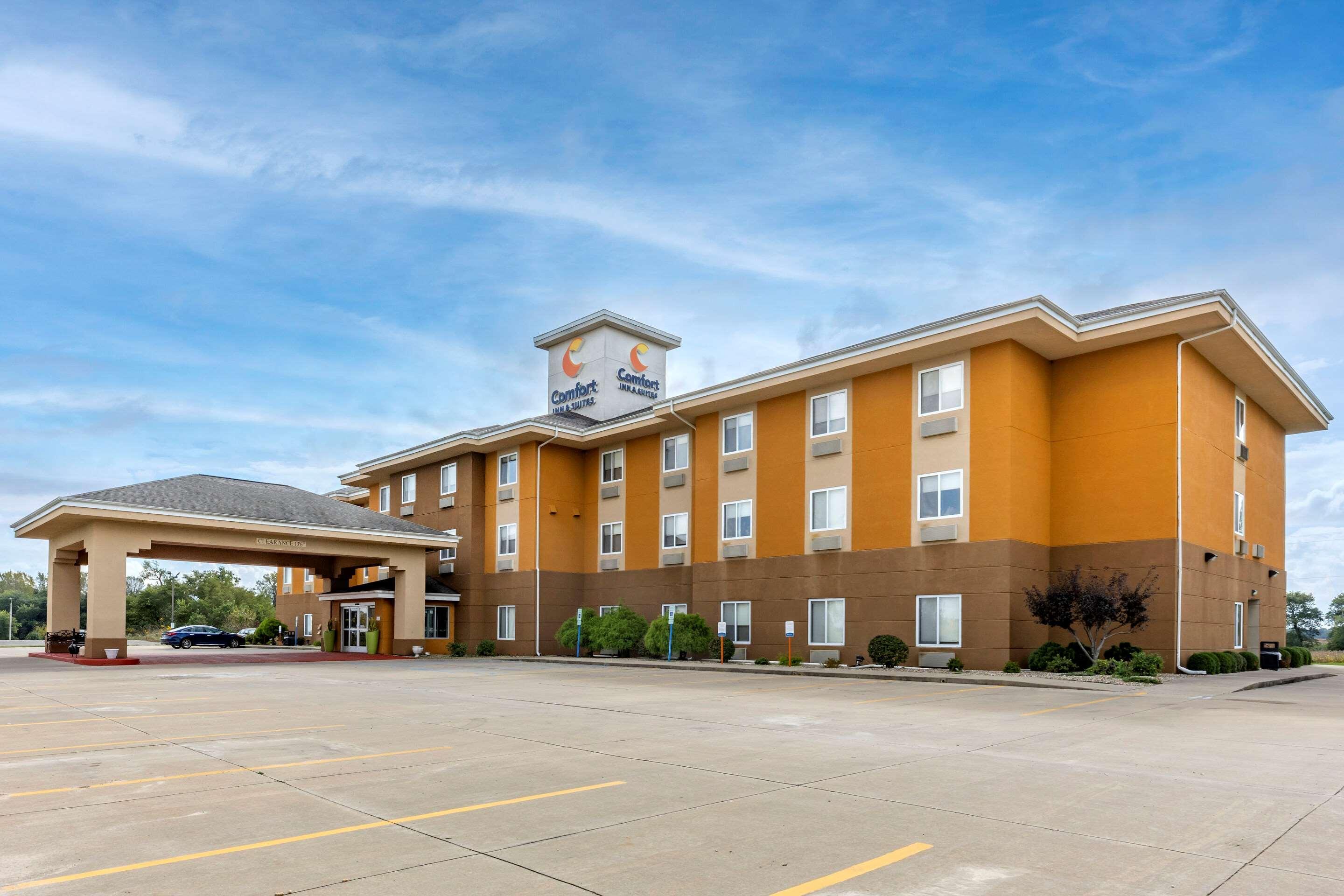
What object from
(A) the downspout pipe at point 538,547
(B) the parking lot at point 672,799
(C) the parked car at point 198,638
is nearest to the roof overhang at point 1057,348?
(A) the downspout pipe at point 538,547

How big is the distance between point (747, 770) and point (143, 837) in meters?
5.58

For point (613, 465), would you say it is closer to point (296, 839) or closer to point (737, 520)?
point (737, 520)

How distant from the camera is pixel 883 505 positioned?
28.9m

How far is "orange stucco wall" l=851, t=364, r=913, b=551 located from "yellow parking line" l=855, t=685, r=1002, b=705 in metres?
6.63

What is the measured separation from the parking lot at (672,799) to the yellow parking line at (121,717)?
0.11 m

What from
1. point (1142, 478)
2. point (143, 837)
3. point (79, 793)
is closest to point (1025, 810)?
point (143, 837)

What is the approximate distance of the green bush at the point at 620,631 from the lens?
115 feet

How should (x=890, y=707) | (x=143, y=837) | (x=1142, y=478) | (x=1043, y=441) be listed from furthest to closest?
(x=1043, y=441) < (x=1142, y=478) < (x=890, y=707) < (x=143, y=837)

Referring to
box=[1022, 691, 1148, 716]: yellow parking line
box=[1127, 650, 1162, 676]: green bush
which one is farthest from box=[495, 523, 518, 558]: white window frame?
box=[1022, 691, 1148, 716]: yellow parking line

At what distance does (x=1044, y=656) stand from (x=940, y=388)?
8.14m

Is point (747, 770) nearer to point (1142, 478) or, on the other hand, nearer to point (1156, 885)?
point (1156, 885)

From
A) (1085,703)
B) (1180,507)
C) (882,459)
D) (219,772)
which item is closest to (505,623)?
(882,459)

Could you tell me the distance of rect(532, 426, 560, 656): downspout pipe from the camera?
130 feet

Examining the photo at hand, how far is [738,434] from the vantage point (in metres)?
34.8
